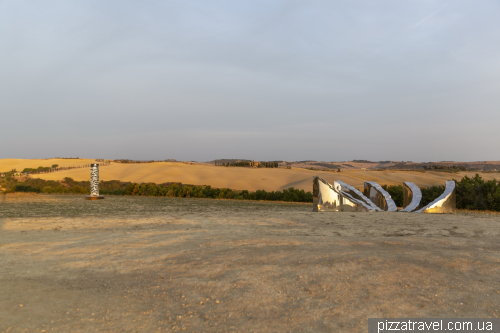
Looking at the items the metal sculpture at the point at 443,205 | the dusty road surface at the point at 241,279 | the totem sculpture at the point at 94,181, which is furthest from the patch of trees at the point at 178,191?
the dusty road surface at the point at 241,279

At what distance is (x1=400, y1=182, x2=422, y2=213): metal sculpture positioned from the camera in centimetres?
1574

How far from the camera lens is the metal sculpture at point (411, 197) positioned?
Answer: 620 inches

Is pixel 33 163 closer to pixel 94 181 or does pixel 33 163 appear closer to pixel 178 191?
pixel 178 191

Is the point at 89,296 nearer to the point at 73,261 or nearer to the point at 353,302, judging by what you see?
the point at 73,261

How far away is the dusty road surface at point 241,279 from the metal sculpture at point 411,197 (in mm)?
5672

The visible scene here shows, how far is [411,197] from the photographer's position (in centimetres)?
1702

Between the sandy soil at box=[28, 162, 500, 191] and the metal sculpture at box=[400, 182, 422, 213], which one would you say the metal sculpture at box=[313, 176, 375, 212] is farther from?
the sandy soil at box=[28, 162, 500, 191]

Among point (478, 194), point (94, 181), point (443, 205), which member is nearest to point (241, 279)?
point (443, 205)

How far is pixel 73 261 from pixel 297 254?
4767 millimetres

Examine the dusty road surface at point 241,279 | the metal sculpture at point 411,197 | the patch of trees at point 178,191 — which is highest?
the metal sculpture at point 411,197

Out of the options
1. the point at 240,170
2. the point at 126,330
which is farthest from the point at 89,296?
the point at 240,170

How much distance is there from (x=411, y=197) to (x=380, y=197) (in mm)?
1501

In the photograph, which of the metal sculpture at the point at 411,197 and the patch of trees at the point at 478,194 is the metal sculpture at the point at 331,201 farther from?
the patch of trees at the point at 478,194

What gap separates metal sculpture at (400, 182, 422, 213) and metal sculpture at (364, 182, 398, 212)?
62 centimetres
